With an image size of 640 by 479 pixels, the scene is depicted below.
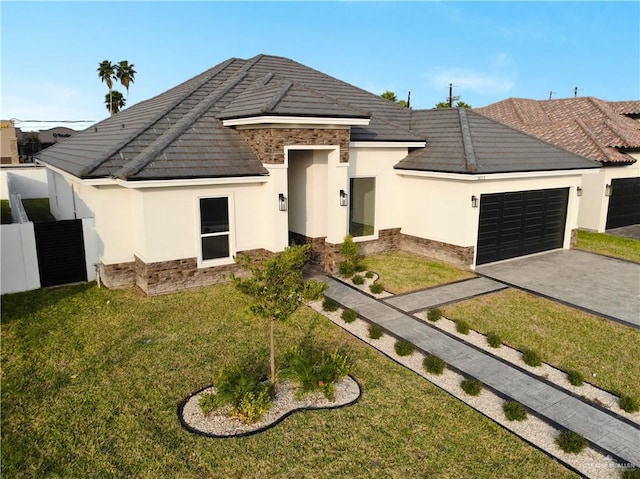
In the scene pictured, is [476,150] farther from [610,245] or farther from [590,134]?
[590,134]

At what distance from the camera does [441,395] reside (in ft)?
26.0

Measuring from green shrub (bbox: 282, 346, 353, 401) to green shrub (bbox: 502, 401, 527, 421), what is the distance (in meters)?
2.69

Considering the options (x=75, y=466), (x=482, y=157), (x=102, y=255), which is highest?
(x=482, y=157)

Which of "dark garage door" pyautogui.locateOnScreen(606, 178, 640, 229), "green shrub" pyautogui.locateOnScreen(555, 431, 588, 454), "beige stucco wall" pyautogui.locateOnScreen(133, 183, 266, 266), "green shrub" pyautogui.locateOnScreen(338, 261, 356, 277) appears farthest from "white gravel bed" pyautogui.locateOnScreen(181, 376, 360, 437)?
"dark garage door" pyautogui.locateOnScreen(606, 178, 640, 229)

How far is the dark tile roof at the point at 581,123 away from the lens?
838 inches

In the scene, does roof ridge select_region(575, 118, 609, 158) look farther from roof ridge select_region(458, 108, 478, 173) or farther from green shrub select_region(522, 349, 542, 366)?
green shrub select_region(522, 349, 542, 366)

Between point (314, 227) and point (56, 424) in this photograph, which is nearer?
point (56, 424)

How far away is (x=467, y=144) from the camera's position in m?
15.6

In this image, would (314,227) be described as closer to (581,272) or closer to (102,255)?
(102,255)

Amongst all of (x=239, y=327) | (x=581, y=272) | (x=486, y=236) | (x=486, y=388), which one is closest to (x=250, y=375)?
(x=239, y=327)

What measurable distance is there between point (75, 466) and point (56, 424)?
1183 mm

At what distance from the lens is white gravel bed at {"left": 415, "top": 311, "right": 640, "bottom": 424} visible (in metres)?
7.73

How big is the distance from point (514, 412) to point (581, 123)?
71.0ft

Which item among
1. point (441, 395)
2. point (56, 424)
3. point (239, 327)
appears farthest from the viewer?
point (239, 327)
